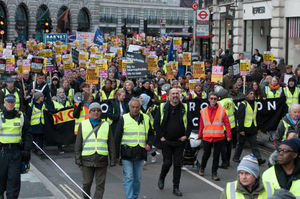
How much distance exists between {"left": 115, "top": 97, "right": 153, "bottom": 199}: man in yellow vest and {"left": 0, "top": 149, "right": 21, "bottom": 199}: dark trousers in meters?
1.51

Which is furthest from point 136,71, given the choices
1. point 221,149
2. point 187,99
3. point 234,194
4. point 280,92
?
point 234,194

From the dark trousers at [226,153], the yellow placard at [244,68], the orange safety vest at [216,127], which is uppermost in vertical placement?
the yellow placard at [244,68]

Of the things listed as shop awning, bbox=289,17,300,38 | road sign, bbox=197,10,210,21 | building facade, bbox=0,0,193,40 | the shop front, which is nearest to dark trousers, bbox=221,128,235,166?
shop awning, bbox=289,17,300,38

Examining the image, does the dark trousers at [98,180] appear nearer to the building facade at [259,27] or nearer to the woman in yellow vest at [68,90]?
the woman in yellow vest at [68,90]

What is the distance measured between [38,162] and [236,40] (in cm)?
2210

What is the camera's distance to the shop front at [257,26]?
97.1 feet

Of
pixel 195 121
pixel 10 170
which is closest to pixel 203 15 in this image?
pixel 195 121

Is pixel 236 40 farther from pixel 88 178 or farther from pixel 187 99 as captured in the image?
pixel 88 178

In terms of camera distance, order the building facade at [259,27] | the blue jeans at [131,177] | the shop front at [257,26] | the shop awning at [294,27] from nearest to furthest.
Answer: the blue jeans at [131,177] < the shop awning at [294,27] < the building facade at [259,27] < the shop front at [257,26]

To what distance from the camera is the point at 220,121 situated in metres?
10.9

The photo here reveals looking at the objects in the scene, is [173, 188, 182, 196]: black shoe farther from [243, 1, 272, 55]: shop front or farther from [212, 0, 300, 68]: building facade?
[243, 1, 272, 55]: shop front

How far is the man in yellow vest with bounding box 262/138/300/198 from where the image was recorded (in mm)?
5457

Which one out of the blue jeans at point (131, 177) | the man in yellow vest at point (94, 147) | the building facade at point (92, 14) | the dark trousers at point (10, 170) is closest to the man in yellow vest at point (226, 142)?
the blue jeans at point (131, 177)

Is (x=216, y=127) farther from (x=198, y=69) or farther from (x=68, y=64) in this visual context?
(x=68, y=64)
